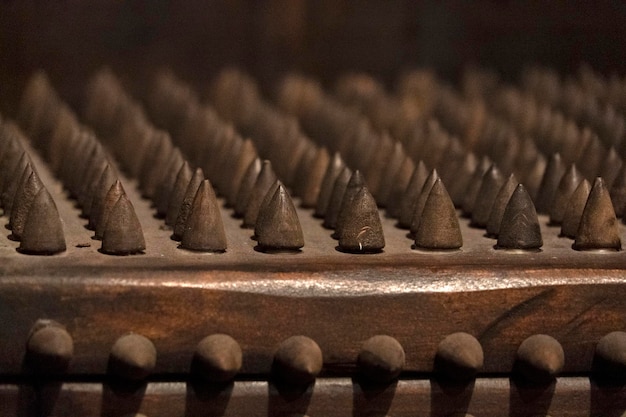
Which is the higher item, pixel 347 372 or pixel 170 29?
pixel 170 29

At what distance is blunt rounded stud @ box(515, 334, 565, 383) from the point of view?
4.17 ft

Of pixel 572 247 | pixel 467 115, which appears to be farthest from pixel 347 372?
pixel 467 115

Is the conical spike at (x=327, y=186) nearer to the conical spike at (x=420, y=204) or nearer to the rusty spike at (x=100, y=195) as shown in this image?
the conical spike at (x=420, y=204)

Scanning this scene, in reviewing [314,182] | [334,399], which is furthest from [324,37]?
[334,399]

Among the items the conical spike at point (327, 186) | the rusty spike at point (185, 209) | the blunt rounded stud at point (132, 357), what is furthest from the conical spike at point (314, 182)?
the blunt rounded stud at point (132, 357)

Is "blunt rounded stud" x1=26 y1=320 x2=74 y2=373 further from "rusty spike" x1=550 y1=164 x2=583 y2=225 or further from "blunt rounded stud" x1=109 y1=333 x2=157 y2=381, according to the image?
"rusty spike" x1=550 y1=164 x2=583 y2=225

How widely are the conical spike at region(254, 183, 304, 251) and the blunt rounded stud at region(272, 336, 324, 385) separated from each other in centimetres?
13

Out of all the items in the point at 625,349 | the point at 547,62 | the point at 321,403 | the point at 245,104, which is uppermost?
the point at 547,62

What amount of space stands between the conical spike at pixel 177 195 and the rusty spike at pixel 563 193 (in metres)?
0.47

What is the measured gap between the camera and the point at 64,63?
2.26 m

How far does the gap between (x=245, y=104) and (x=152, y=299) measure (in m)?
0.92

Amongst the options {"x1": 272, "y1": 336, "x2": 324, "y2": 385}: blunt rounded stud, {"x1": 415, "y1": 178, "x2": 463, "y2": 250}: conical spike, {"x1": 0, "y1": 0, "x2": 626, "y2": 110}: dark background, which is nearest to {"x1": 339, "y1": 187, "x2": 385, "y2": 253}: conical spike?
{"x1": 415, "y1": 178, "x2": 463, "y2": 250}: conical spike

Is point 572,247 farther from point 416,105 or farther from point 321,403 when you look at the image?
point 416,105

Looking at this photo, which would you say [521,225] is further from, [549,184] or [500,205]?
[549,184]
